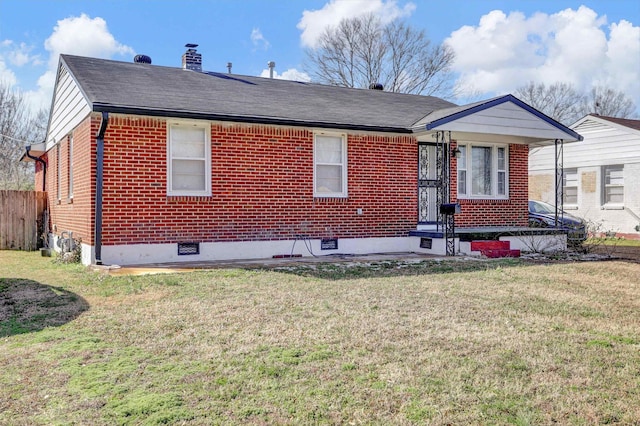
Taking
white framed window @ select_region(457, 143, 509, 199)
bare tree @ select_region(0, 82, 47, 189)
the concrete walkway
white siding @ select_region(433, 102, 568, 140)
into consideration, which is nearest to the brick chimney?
the concrete walkway

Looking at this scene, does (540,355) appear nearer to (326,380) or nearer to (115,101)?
(326,380)

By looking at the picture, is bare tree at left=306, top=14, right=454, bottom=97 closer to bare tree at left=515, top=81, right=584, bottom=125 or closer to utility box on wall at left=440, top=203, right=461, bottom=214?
bare tree at left=515, top=81, right=584, bottom=125

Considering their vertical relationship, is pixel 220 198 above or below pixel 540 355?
above

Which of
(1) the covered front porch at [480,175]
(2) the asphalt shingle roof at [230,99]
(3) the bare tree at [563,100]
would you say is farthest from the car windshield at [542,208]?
(3) the bare tree at [563,100]

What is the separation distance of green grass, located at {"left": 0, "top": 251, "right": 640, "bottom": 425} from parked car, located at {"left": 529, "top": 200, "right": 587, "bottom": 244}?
658 cm

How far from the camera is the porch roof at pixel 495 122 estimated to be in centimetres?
1177

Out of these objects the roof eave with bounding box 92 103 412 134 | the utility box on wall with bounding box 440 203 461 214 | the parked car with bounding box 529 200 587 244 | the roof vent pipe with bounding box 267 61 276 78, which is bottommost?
the parked car with bounding box 529 200 587 244

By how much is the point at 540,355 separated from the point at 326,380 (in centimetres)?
190

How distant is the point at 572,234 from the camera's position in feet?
46.1

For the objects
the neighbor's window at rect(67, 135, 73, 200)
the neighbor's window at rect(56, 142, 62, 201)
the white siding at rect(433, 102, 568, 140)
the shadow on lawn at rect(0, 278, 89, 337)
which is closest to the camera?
the shadow on lawn at rect(0, 278, 89, 337)

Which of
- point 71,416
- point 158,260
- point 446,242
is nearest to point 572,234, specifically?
point 446,242

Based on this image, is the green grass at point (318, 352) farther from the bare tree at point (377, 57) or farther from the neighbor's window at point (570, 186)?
the bare tree at point (377, 57)

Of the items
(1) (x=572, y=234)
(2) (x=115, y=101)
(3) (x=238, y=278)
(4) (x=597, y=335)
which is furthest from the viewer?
(1) (x=572, y=234)

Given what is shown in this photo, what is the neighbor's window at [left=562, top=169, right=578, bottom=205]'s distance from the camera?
66.8 ft
